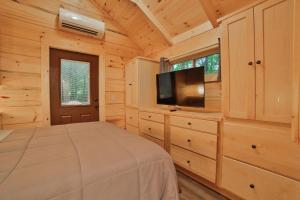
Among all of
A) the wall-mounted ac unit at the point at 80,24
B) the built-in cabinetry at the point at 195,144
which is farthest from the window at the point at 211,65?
the wall-mounted ac unit at the point at 80,24

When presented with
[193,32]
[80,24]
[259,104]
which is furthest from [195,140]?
[80,24]

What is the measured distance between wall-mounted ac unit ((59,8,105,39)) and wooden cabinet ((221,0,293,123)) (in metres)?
2.24

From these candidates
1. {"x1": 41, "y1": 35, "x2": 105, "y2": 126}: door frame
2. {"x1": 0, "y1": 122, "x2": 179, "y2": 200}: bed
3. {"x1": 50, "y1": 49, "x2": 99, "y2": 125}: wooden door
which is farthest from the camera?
{"x1": 50, "y1": 49, "x2": 99, "y2": 125}: wooden door

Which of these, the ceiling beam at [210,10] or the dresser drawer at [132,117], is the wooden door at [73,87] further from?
the ceiling beam at [210,10]

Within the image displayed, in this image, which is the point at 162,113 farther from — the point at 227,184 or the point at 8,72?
the point at 8,72

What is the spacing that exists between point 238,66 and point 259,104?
0.39 m

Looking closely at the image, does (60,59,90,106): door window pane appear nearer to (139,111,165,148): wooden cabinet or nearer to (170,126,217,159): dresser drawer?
(139,111,165,148): wooden cabinet

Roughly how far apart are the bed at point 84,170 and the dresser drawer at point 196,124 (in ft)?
2.56

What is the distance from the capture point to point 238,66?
1381mm

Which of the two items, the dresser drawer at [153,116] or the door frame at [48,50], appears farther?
the door frame at [48,50]

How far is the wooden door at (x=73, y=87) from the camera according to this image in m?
2.56

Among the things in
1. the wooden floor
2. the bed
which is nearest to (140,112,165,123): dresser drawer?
the wooden floor

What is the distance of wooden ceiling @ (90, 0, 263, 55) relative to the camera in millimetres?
1962

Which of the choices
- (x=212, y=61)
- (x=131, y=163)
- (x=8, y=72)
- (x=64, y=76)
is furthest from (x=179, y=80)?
(x=8, y=72)
